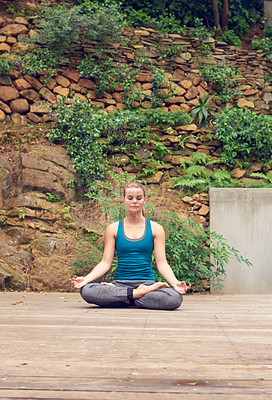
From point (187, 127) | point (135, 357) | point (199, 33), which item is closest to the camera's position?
point (135, 357)

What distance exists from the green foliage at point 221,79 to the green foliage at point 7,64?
384 centimetres

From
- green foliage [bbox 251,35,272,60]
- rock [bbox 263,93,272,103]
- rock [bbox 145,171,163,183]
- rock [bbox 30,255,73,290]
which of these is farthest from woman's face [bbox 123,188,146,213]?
green foliage [bbox 251,35,272,60]

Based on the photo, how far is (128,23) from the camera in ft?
33.2

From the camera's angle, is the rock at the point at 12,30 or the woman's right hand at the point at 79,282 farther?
the rock at the point at 12,30

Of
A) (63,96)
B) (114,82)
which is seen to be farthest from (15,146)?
(114,82)

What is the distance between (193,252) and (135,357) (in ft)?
Answer: 14.3

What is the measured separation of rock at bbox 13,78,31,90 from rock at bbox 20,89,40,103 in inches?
3.0

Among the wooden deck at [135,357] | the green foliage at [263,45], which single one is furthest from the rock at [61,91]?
the wooden deck at [135,357]

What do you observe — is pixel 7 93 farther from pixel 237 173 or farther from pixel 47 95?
pixel 237 173

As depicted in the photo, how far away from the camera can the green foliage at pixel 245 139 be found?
8281mm

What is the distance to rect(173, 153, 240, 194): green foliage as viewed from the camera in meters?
7.58

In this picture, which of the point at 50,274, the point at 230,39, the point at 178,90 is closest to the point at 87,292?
the point at 50,274

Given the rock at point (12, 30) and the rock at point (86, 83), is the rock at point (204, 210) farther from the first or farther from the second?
the rock at point (12, 30)

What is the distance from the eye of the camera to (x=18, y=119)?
28.4 feet
